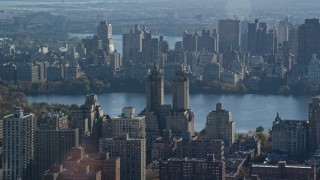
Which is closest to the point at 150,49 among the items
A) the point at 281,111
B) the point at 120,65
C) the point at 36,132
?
the point at 120,65

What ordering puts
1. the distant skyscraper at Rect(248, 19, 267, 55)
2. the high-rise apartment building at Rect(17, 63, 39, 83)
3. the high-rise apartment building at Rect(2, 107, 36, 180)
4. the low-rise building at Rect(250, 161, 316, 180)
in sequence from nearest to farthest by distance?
the low-rise building at Rect(250, 161, 316, 180), the high-rise apartment building at Rect(2, 107, 36, 180), the high-rise apartment building at Rect(17, 63, 39, 83), the distant skyscraper at Rect(248, 19, 267, 55)

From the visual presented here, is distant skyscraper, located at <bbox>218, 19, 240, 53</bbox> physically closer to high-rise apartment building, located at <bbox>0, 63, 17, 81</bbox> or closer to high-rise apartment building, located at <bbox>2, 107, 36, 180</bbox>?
high-rise apartment building, located at <bbox>0, 63, 17, 81</bbox>

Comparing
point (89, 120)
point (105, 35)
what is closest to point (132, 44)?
point (105, 35)

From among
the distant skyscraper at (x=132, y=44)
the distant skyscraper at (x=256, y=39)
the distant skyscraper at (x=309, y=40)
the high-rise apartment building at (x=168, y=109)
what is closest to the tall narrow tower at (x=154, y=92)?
the high-rise apartment building at (x=168, y=109)

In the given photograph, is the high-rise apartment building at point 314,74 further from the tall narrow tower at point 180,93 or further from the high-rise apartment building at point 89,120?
the high-rise apartment building at point 89,120

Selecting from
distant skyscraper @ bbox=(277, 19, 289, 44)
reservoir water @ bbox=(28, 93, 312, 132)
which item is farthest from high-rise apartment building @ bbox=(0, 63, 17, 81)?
distant skyscraper @ bbox=(277, 19, 289, 44)

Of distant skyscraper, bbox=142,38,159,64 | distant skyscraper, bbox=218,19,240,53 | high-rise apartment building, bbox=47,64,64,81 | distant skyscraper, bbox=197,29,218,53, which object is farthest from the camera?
distant skyscraper, bbox=218,19,240,53

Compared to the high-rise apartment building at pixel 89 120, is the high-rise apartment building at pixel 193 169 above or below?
below
